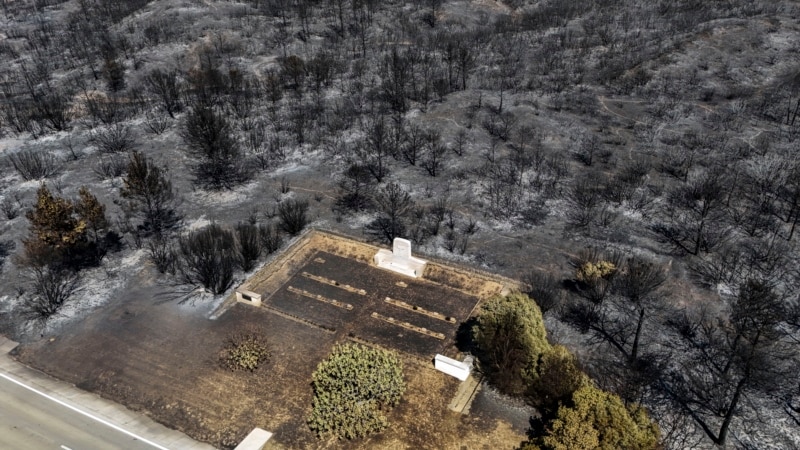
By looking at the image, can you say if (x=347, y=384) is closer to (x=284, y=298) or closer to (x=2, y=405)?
(x=284, y=298)

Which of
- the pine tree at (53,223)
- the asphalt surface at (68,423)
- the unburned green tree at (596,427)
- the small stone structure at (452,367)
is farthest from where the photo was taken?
the pine tree at (53,223)

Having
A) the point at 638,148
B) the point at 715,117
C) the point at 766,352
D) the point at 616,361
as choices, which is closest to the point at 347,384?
the point at 616,361

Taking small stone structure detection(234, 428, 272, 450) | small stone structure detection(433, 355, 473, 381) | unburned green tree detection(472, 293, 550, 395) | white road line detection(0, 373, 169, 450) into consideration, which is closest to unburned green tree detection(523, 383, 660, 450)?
unburned green tree detection(472, 293, 550, 395)

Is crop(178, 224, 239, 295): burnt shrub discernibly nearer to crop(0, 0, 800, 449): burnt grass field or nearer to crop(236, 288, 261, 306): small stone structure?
crop(0, 0, 800, 449): burnt grass field

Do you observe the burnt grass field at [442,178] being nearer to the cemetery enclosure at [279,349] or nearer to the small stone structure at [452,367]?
the cemetery enclosure at [279,349]

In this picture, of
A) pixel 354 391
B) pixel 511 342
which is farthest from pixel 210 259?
pixel 511 342

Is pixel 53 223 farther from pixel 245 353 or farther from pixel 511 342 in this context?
pixel 511 342

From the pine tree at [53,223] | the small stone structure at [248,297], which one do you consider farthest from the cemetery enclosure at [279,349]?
the pine tree at [53,223]
